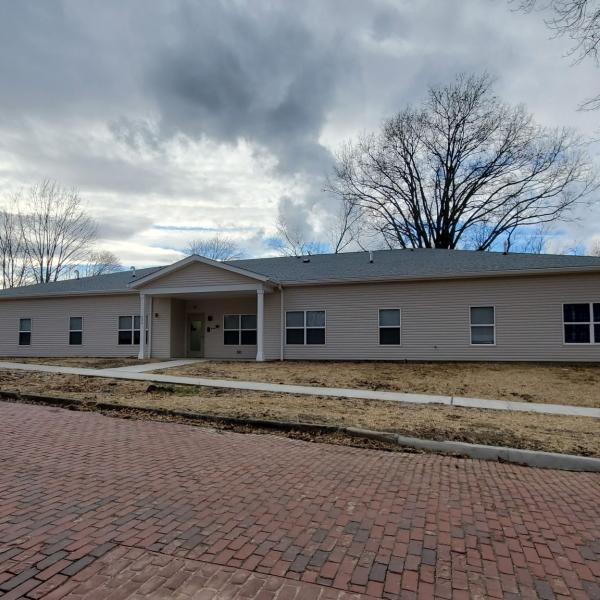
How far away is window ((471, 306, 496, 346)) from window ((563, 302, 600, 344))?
235 centimetres

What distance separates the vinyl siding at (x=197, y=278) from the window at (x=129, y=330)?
2225 mm

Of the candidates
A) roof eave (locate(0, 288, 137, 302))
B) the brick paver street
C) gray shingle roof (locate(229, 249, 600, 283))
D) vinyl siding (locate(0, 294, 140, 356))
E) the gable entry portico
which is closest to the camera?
the brick paver street

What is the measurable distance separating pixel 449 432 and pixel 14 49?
13.0 meters

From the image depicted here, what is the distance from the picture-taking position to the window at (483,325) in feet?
54.5

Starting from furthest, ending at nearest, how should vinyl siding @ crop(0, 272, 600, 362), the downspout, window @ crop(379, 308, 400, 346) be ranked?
the downspout < window @ crop(379, 308, 400, 346) < vinyl siding @ crop(0, 272, 600, 362)

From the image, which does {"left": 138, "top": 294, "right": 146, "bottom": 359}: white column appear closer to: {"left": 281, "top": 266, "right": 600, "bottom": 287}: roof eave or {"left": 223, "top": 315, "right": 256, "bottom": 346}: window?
{"left": 223, "top": 315, "right": 256, "bottom": 346}: window

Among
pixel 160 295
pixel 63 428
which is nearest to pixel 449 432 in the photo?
pixel 63 428

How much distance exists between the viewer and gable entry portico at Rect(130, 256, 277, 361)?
18.5 m

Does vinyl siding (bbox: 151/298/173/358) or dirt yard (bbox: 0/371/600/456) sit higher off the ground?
vinyl siding (bbox: 151/298/173/358)

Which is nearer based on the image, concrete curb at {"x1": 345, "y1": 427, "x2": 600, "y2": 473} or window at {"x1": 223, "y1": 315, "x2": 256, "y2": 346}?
concrete curb at {"x1": 345, "y1": 427, "x2": 600, "y2": 473}

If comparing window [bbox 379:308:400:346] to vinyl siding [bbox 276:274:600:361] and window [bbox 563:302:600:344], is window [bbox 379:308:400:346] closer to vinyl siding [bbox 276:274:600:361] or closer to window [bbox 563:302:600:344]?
vinyl siding [bbox 276:274:600:361]

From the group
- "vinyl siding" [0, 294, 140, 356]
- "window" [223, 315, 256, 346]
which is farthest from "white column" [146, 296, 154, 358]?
"window" [223, 315, 256, 346]

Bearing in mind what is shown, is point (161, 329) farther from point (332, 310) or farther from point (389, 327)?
point (389, 327)

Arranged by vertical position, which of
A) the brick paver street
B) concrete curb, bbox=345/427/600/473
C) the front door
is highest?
the front door
